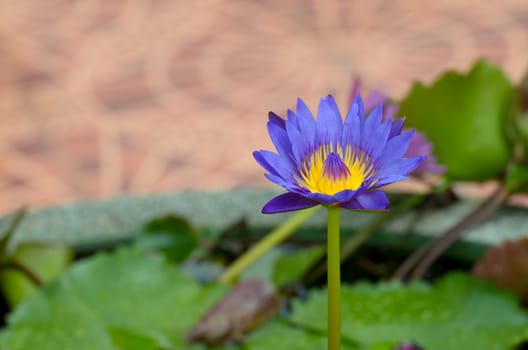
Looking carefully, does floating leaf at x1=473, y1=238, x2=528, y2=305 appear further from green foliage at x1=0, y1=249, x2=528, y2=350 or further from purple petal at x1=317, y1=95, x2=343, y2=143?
purple petal at x1=317, y1=95, x2=343, y2=143

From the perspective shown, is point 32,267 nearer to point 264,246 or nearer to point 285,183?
point 264,246

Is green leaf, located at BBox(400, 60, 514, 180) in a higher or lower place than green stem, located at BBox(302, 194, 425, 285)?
higher

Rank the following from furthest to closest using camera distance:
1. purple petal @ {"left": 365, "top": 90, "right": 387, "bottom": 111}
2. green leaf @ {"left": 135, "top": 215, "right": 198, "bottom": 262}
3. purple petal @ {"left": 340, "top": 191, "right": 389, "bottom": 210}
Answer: green leaf @ {"left": 135, "top": 215, "right": 198, "bottom": 262}
purple petal @ {"left": 365, "top": 90, "right": 387, "bottom": 111}
purple petal @ {"left": 340, "top": 191, "right": 389, "bottom": 210}

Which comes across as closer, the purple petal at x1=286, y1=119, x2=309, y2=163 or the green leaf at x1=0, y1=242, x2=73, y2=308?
the purple petal at x1=286, y1=119, x2=309, y2=163

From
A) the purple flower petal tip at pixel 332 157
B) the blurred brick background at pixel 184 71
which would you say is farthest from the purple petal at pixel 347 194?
the blurred brick background at pixel 184 71

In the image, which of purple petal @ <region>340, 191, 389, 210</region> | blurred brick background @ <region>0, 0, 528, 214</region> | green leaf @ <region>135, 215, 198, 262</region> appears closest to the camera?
purple petal @ <region>340, 191, 389, 210</region>

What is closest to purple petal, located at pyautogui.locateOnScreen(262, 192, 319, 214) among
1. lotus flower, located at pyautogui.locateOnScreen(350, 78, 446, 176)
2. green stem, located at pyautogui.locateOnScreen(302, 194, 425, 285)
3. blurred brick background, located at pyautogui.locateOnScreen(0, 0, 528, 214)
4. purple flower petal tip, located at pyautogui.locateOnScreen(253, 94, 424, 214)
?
purple flower petal tip, located at pyautogui.locateOnScreen(253, 94, 424, 214)

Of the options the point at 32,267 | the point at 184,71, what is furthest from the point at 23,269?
the point at 184,71
